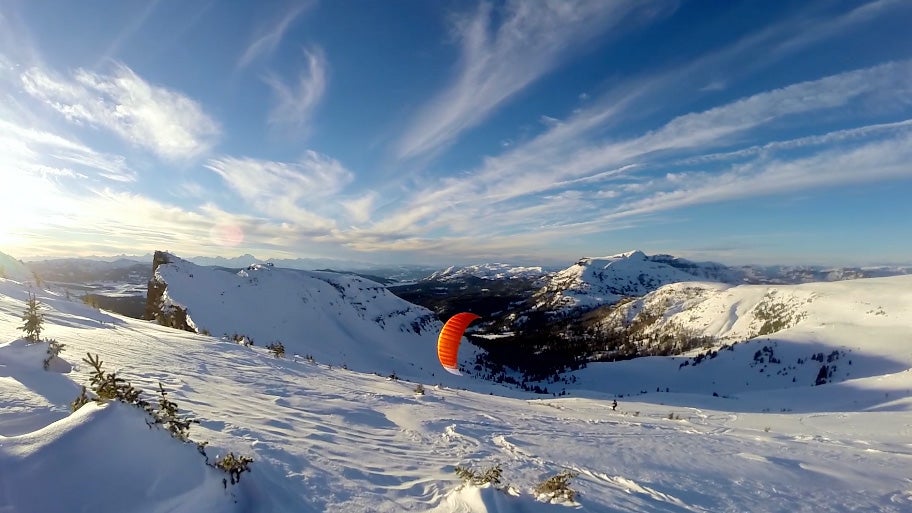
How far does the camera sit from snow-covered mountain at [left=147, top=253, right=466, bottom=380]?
50.6 metres

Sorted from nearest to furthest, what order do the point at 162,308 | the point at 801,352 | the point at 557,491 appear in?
the point at 557,491, the point at 162,308, the point at 801,352

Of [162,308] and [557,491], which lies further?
[162,308]

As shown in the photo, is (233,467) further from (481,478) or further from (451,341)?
(451,341)

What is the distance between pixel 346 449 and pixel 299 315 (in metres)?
62.8

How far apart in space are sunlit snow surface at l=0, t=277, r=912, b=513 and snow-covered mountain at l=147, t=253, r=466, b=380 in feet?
86.0

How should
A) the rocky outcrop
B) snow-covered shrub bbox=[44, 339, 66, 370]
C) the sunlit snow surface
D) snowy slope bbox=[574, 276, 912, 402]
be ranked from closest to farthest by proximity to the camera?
1. the sunlit snow surface
2. snow-covered shrub bbox=[44, 339, 66, 370]
3. the rocky outcrop
4. snowy slope bbox=[574, 276, 912, 402]

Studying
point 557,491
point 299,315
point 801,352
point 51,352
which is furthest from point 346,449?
point 801,352

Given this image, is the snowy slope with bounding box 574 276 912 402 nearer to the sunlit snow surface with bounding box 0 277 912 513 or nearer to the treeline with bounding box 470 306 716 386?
the treeline with bounding box 470 306 716 386

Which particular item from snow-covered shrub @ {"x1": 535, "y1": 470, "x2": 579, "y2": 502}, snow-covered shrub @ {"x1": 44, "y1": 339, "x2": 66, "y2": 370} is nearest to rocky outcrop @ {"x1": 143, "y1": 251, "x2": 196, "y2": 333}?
snow-covered shrub @ {"x1": 44, "y1": 339, "x2": 66, "y2": 370}

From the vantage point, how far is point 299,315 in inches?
2594

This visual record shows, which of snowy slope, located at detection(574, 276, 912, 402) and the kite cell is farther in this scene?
snowy slope, located at detection(574, 276, 912, 402)

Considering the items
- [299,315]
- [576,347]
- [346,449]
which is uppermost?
[346,449]

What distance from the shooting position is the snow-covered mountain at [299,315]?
50553mm

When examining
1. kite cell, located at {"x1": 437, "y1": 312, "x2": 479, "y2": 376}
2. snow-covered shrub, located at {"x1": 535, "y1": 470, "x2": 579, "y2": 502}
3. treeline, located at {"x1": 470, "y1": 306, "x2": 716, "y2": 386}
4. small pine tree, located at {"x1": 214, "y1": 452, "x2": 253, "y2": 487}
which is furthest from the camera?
treeline, located at {"x1": 470, "y1": 306, "x2": 716, "y2": 386}
